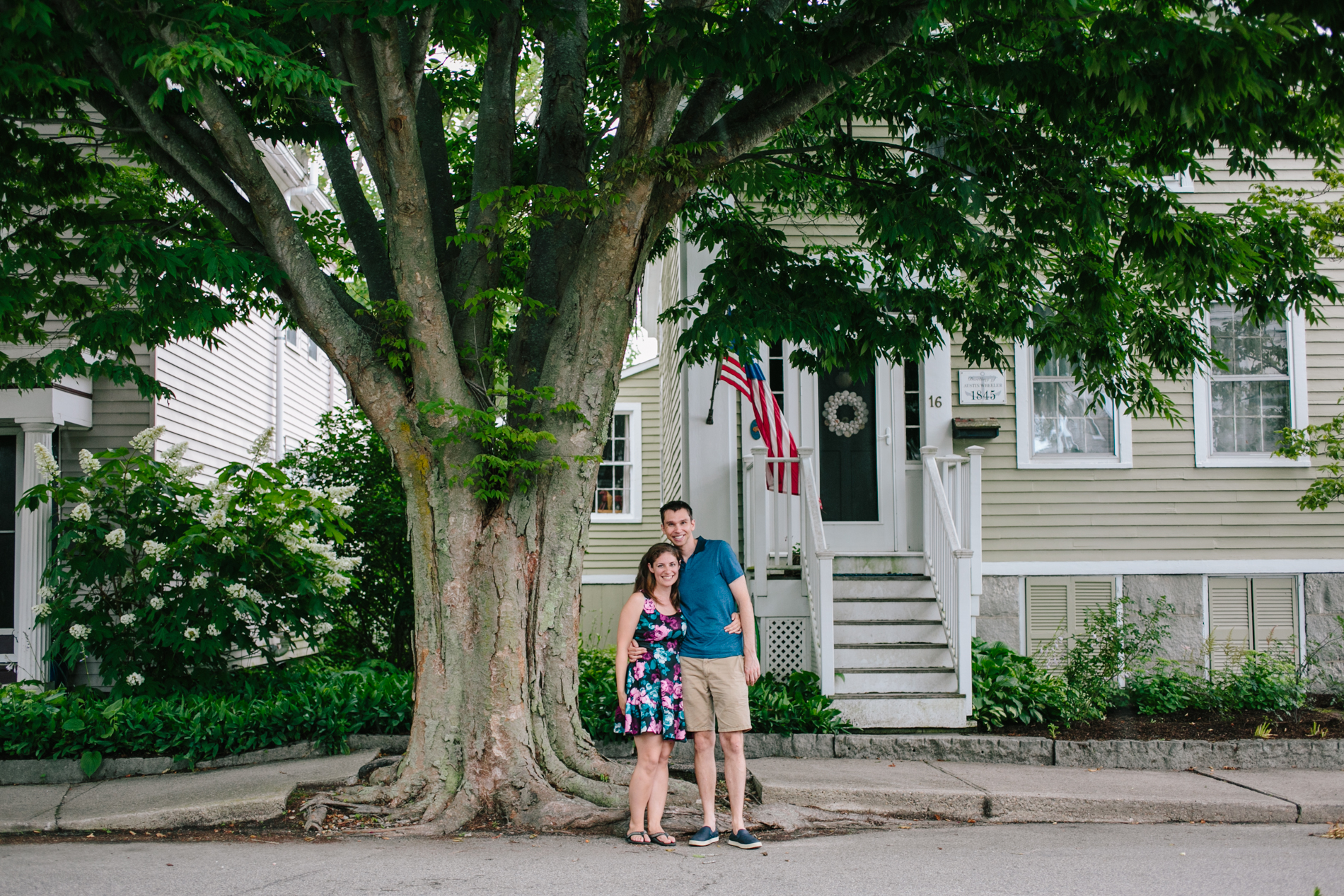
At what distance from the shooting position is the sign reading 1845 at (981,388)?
10.7 meters

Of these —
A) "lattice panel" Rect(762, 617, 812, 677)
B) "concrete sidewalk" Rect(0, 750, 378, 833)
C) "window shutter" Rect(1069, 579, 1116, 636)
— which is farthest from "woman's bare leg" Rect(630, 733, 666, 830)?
"window shutter" Rect(1069, 579, 1116, 636)

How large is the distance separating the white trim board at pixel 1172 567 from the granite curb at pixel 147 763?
6175 millimetres

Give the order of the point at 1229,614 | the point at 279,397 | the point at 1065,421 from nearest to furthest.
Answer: the point at 1229,614 → the point at 1065,421 → the point at 279,397

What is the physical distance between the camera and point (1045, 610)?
1062 centimetres

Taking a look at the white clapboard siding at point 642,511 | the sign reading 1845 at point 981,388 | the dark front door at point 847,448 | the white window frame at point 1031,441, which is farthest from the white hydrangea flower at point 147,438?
the white clapboard siding at point 642,511

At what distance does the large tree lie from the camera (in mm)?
5371

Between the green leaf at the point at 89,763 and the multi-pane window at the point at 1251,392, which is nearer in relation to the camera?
the green leaf at the point at 89,763

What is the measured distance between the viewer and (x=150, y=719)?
25.0ft

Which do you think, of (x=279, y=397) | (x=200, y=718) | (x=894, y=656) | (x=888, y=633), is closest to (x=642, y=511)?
(x=279, y=397)

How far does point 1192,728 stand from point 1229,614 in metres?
2.73

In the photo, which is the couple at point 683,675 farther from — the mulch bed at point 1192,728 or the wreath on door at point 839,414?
the wreath on door at point 839,414

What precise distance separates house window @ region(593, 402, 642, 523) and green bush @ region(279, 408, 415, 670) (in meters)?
5.93

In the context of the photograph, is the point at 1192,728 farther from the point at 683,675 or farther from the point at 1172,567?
the point at 683,675

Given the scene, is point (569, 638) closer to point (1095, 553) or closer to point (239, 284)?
point (239, 284)
